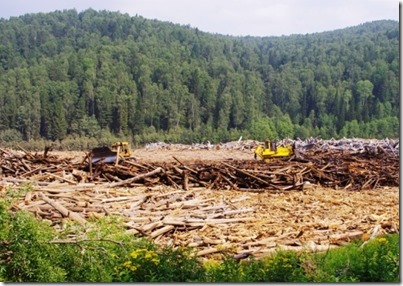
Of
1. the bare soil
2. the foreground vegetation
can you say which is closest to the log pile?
the bare soil

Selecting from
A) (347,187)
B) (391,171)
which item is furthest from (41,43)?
(391,171)

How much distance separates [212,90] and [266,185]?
6.95 metres

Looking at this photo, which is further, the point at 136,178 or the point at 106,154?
the point at 106,154

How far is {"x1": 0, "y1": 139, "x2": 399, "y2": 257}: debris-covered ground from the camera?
14.5 feet

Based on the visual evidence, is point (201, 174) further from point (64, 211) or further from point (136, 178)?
point (64, 211)

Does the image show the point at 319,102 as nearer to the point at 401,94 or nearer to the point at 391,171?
the point at 391,171

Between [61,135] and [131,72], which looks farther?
[131,72]

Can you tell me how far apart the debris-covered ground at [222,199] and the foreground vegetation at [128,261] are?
377mm

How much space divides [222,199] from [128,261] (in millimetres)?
2243

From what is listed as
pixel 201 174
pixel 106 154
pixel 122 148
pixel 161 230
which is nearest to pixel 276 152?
pixel 122 148

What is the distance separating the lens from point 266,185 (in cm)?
666

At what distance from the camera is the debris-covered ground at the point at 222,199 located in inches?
174

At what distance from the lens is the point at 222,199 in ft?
18.6

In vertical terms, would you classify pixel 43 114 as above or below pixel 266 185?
above
